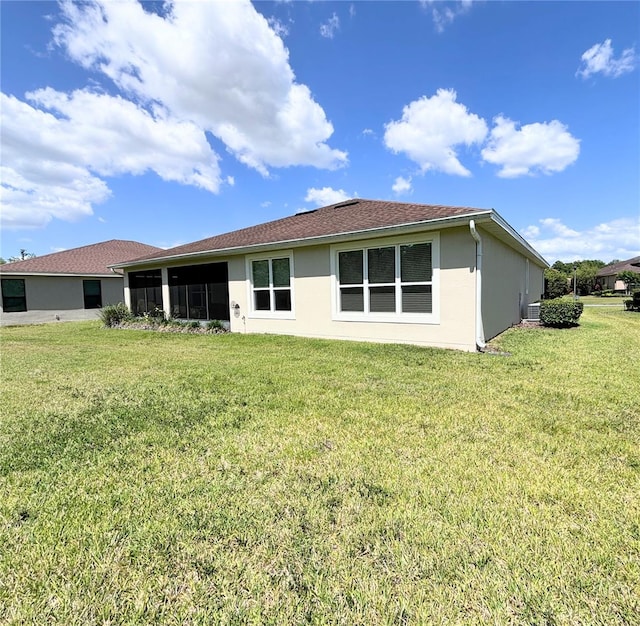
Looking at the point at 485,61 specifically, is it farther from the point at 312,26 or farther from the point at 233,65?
the point at 233,65

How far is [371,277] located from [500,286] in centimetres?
436

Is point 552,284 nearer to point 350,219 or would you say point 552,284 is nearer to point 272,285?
point 350,219

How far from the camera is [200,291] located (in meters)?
12.8

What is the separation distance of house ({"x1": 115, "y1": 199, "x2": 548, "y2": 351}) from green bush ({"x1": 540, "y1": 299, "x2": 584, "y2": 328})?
1091 millimetres

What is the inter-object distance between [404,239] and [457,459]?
20.7 feet

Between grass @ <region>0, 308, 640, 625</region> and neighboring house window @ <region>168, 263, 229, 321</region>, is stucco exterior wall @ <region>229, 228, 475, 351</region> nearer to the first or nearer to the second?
neighboring house window @ <region>168, 263, 229, 321</region>

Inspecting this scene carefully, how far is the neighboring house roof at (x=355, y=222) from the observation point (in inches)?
290

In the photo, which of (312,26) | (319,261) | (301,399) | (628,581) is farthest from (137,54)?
(628,581)

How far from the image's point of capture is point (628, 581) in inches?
63.7

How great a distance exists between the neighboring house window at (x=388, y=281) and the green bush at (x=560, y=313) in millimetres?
5570

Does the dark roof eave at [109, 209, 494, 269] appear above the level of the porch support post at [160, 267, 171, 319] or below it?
above

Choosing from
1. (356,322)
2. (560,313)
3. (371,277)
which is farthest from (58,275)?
(560,313)

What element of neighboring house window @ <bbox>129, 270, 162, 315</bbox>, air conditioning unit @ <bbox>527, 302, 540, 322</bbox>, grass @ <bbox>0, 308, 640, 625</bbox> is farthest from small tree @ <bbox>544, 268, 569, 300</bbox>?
neighboring house window @ <bbox>129, 270, 162, 315</bbox>

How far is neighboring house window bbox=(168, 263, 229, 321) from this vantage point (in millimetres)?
12105
